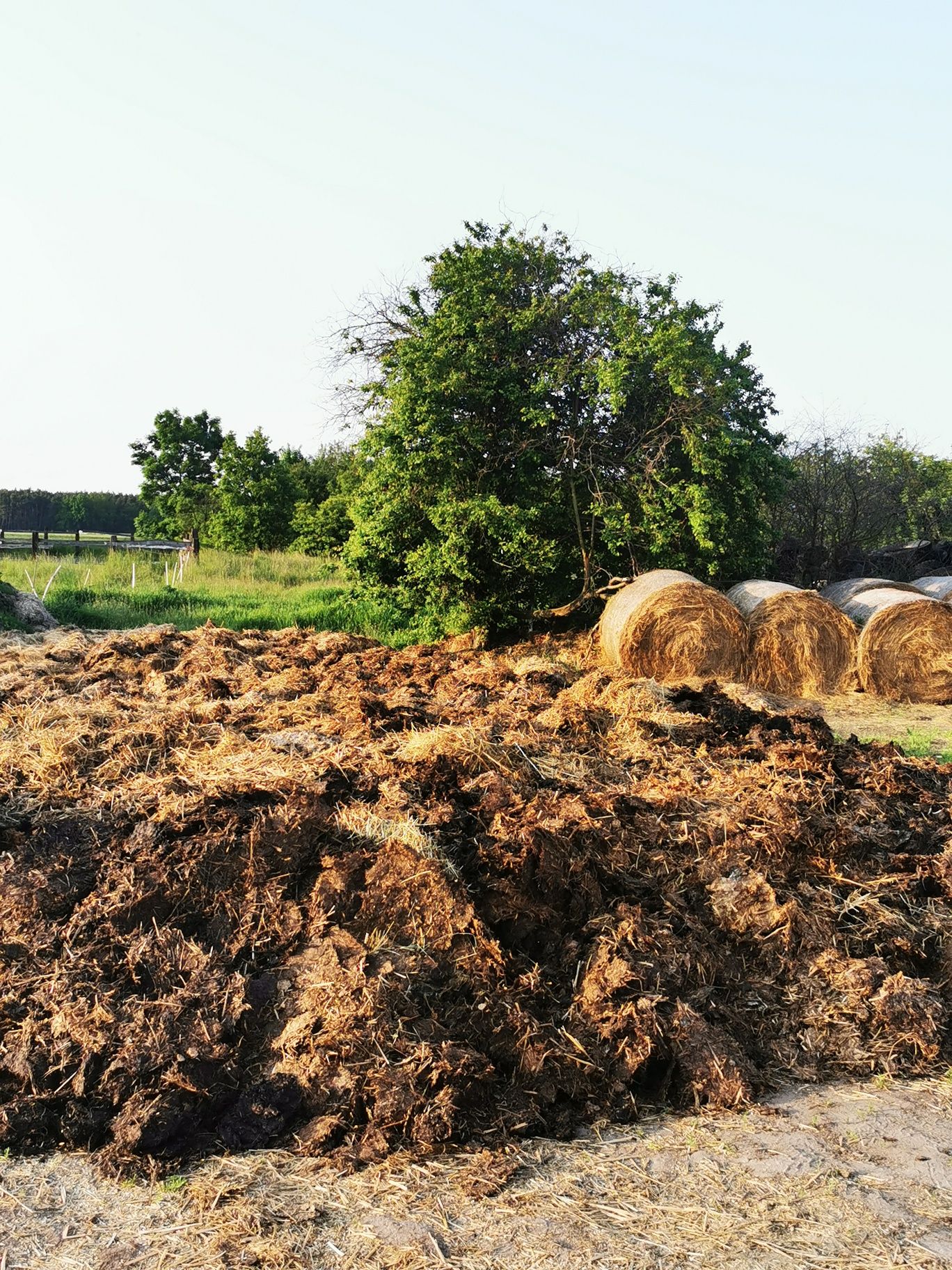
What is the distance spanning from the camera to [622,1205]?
335 centimetres

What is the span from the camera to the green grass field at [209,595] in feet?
60.5

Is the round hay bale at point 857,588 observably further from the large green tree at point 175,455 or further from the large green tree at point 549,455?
the large green tree at point 175,455

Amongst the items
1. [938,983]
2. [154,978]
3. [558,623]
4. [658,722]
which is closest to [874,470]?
[558,623]

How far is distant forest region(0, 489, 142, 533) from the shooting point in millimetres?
57938

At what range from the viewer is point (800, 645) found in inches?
516

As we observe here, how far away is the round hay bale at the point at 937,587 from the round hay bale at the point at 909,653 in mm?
1916

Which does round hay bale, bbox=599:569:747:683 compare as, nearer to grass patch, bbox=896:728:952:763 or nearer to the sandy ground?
grass patch, bbox=896:728:952:763

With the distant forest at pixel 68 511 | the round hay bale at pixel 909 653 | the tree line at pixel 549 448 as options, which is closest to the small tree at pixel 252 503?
the distant forest at pixel 68 511

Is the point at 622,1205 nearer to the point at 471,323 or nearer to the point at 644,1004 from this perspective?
the point at 644,1004

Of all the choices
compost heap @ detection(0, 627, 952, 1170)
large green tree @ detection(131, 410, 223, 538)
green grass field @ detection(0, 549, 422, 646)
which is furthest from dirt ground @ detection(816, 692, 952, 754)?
large green tree @ detection(131, 410, 223, 538)

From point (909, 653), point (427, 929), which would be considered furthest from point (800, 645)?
point (427, 929)

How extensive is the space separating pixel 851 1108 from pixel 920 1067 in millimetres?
510

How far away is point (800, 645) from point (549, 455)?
4.81 meters

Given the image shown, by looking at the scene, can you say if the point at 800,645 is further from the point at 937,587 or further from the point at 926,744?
the point at 937,587
